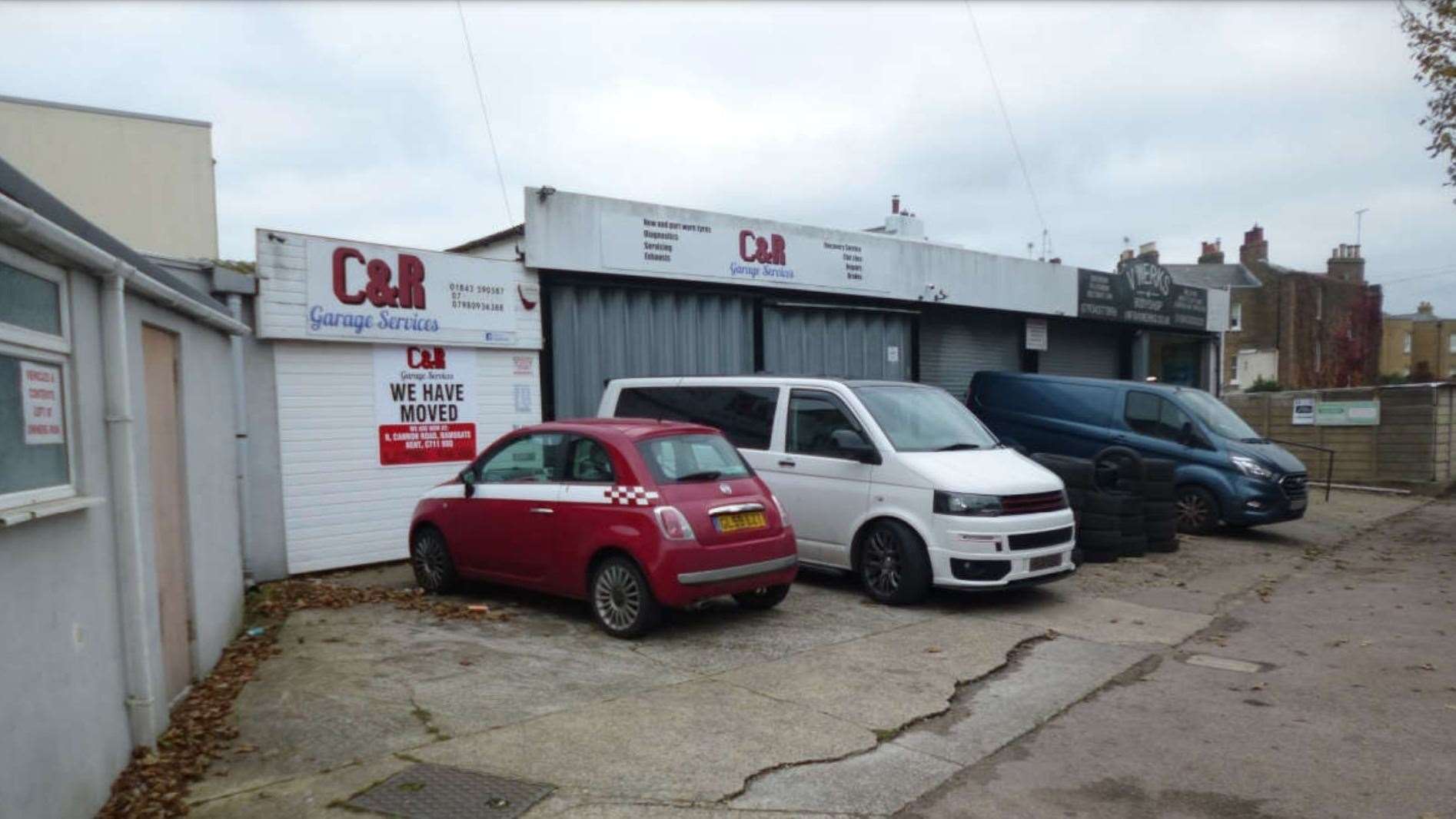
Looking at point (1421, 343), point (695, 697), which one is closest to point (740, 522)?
point (695, 697)

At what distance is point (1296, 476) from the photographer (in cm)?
1359

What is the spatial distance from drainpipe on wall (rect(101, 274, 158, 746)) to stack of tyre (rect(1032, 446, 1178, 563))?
8.91m

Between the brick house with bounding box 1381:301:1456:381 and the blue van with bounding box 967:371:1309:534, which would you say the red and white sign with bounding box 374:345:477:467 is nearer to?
the blue van with bounding box 967:371:1309:534

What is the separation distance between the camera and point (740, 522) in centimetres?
757

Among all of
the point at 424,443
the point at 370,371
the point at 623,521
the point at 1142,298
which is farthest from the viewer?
the point at 1142,298

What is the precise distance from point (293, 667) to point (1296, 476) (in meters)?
12.8

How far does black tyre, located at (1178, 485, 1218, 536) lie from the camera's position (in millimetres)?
13578

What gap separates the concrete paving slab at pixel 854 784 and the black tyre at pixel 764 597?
288cm

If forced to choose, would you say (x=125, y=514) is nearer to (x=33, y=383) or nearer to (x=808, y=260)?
(x=33, y=383)

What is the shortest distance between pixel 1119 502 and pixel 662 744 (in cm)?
746

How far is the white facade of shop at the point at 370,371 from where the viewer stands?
9.83 metres

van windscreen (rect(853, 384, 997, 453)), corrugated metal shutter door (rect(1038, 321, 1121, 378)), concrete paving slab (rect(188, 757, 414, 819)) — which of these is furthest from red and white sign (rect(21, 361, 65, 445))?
corrugated metal shutter door (rect(1038, 321, 1121, 378))

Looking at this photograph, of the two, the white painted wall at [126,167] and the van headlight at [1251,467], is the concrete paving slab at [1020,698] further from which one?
the white painted wall at [126,167]

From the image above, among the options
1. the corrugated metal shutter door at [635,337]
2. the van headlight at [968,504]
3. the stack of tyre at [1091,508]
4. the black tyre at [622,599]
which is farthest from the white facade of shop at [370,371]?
the stack of tyre at [1091,508]
